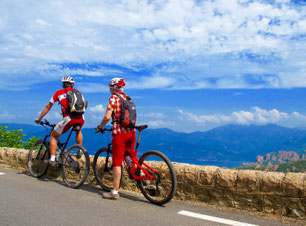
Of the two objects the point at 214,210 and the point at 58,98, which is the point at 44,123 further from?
the point at 214,210

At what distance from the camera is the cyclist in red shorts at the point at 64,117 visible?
236 inches

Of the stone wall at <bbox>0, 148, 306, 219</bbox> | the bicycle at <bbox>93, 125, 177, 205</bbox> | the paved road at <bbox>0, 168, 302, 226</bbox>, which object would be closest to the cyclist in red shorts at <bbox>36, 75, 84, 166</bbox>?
the paved road at <bbox>0, 168, 302, 226</bbox>

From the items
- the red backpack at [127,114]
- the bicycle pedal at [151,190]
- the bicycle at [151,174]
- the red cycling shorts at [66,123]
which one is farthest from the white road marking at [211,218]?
the red cycling shorts at [66,123]

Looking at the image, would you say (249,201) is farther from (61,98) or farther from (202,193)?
(61,98)

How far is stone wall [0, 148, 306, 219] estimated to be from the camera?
4008 millimetres

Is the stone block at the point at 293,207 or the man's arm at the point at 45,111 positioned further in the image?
the man's arm at the point at 45,111

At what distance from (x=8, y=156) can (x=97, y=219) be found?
196 inches

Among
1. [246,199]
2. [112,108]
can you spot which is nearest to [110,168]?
[112,108]

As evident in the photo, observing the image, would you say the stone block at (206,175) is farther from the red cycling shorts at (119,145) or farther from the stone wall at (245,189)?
the red cycling shorts at (119,145)

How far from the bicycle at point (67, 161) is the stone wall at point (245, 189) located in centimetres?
210

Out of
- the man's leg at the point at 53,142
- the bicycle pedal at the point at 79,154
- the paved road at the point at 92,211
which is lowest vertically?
the paved road at the point at 92,211

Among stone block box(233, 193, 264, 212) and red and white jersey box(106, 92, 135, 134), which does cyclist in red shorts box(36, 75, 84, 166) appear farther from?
stone block box(233, 193, 264, 212)

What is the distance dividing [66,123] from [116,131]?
5.49 ft

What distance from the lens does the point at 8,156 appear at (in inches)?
304
